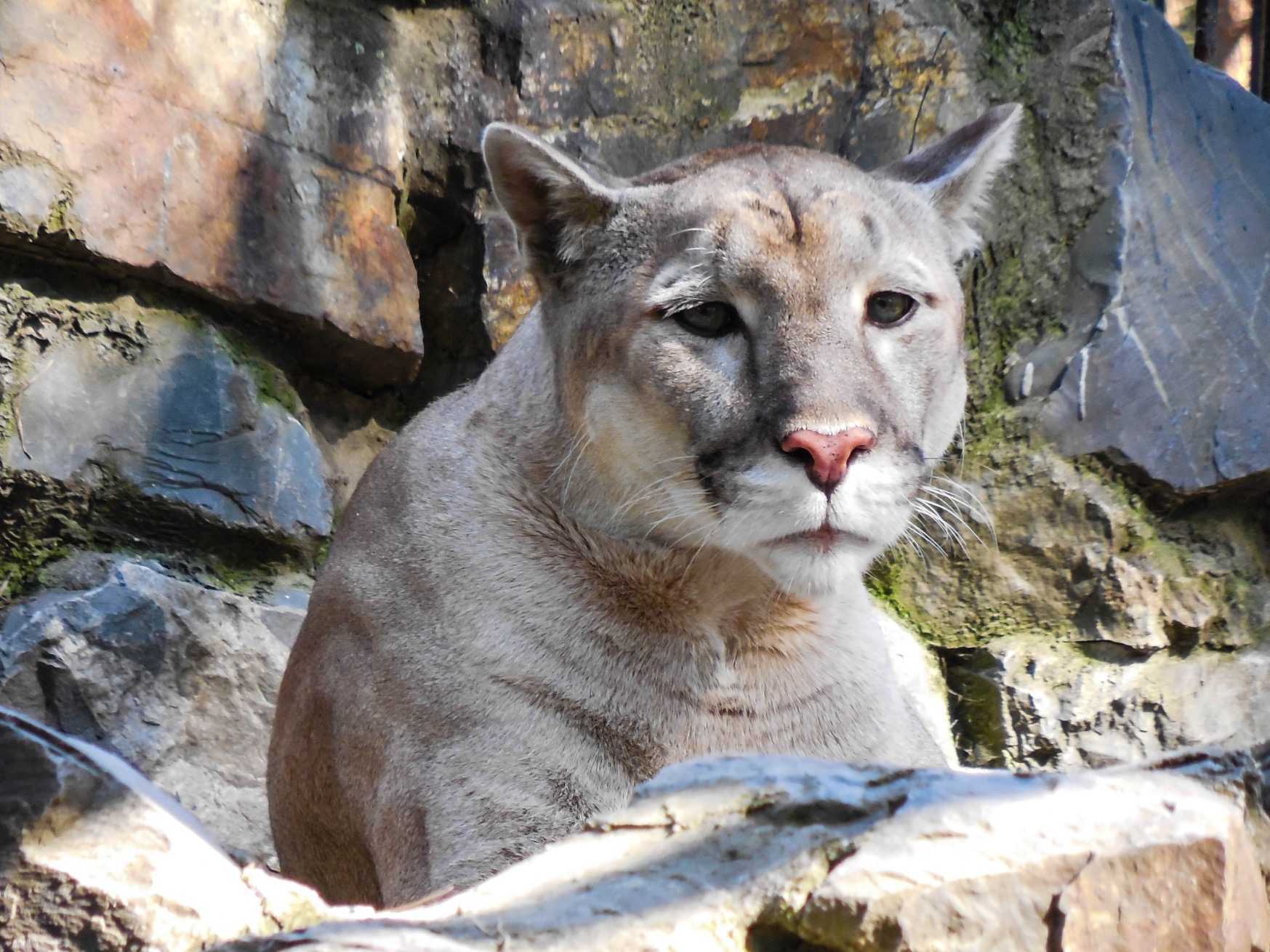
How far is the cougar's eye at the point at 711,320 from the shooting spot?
3213mm

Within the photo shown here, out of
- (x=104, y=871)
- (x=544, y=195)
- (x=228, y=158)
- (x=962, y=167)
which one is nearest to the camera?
(x=104, y=871)

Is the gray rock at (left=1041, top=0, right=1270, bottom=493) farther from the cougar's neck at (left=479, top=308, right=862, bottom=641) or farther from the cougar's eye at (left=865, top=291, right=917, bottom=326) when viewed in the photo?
the cougar's neck at (left=479, top=308, right=862, bottom=641)

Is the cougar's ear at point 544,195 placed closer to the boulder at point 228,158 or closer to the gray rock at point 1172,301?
the boulder at point 228,158

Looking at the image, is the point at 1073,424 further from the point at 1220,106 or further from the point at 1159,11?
the point at 1159,11

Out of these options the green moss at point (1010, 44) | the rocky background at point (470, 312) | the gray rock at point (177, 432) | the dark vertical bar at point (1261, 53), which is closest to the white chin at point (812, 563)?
the rocky background at point (470, 312)

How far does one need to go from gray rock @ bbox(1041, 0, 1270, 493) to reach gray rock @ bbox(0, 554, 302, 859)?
2.96 meters

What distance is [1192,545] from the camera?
202 inches

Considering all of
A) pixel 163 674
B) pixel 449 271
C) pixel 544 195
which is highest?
pixel 449 271

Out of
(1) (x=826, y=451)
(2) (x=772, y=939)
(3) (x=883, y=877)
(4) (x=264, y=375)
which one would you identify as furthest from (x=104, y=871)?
(4) (x=264, y=375)

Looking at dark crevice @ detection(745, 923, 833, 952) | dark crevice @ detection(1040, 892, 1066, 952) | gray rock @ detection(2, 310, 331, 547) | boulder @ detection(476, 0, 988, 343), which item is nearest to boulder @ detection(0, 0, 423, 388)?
gray rock @ detection(2, 310, 331, 547)

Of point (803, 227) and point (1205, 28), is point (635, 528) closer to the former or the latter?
point (803, 227)

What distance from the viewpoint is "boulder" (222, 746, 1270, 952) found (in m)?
1.66

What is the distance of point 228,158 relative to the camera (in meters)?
4.55

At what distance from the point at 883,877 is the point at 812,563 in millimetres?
1328
